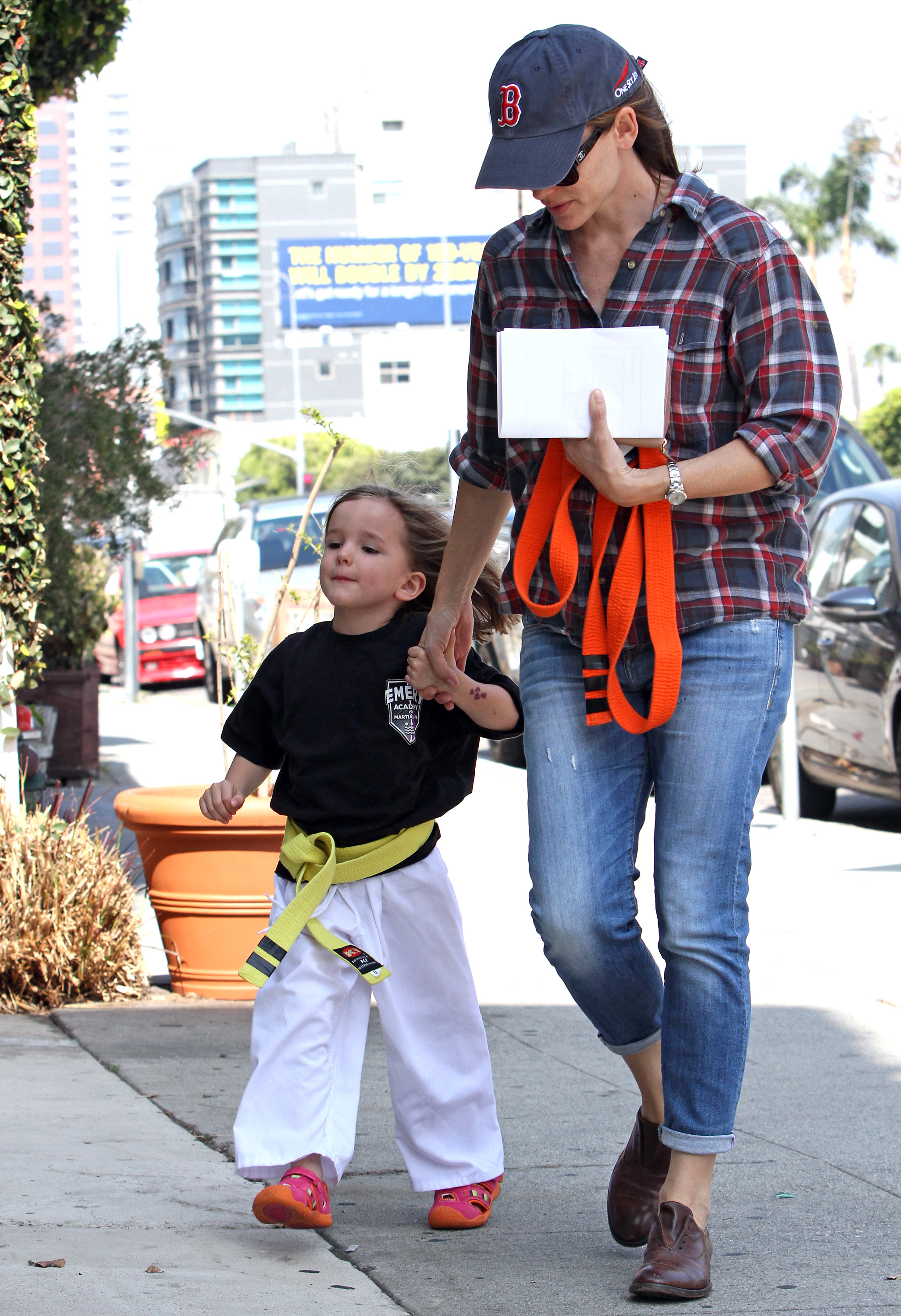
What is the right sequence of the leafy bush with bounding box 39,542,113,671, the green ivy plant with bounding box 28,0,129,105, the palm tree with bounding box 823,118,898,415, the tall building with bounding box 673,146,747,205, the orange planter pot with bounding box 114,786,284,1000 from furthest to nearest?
the tall building with bounding box 673,146,747,205
the palm tree with bounding box 823,118,898,415
the leafy bush with bounding box 39,542,113,671
the green ivy plant with bounding box 28,0,129,105
the orange planter pot with bounding box 114,786,284,1000

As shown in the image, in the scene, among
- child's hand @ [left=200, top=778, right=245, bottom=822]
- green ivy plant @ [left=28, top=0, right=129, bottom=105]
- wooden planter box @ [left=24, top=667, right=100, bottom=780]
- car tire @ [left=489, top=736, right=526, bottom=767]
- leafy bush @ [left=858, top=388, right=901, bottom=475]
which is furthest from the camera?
leafy bush @ [left=858, top=388, right=901, bottom=475]

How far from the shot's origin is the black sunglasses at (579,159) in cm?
275

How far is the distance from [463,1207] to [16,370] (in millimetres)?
3346

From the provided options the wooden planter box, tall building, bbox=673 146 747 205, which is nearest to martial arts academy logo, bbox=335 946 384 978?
the wooden planter box

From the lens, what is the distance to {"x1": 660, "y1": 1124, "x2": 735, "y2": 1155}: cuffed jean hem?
2.81 meters

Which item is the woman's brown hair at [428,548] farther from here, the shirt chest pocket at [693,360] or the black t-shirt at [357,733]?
the shirt chest pocket at [693,360]

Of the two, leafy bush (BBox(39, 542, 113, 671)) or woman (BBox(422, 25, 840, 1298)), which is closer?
woman (BBox(422, 25, 840, 1298))

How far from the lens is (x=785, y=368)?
2750mm

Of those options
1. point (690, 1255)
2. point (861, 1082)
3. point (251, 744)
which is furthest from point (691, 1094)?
point (861, 1082)

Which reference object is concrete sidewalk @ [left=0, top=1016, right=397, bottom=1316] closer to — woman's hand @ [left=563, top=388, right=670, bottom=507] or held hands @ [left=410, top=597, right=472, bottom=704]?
held hands @ [left=410, top=597, right=472, bottom=704]

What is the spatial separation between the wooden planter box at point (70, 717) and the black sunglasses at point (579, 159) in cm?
800

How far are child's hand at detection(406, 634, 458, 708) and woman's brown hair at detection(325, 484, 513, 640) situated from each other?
0.66 ft

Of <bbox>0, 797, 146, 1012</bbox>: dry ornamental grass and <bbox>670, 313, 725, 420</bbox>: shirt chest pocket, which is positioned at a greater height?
<bbox>670, 313, 725, 420</bbox>: shirt chest pocket

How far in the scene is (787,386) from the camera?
2.75 metres
